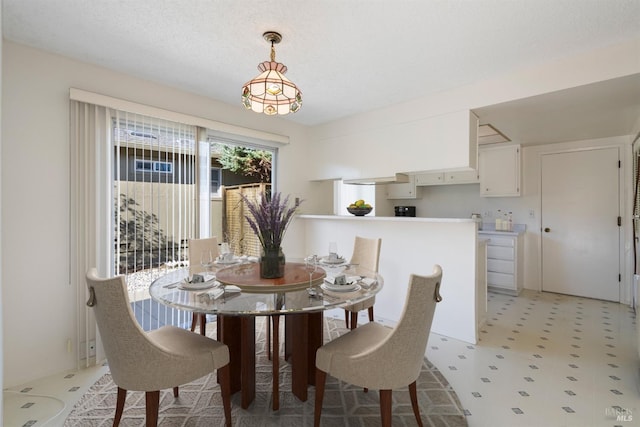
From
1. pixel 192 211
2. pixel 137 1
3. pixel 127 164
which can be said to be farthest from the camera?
pixel 192 211

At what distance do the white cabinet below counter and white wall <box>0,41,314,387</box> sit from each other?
4888 mm

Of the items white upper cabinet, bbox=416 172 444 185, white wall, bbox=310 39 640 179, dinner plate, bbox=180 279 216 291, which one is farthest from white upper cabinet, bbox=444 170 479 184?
dinner plate, bbox=180 279 216 291

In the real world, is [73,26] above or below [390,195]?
above

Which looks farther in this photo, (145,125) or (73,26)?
(145,125)

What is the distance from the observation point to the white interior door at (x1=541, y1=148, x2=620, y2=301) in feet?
13.5

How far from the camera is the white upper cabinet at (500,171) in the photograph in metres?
4.57

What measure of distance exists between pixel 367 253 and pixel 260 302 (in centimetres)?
160

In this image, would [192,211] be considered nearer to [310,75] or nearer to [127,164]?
[127,164]

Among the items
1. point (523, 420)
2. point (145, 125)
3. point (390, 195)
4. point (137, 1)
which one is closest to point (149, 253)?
point (145, 125)

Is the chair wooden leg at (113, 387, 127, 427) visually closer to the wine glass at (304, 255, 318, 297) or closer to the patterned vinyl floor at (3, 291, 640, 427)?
the patterned vinyl floor at (3, 291, 640, 427)

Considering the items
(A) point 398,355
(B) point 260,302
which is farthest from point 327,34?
(A) point 398,355

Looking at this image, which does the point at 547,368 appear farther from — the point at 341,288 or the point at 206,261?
the point at 206,261

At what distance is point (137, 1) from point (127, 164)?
4.42 ft

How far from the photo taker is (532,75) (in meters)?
2.56
